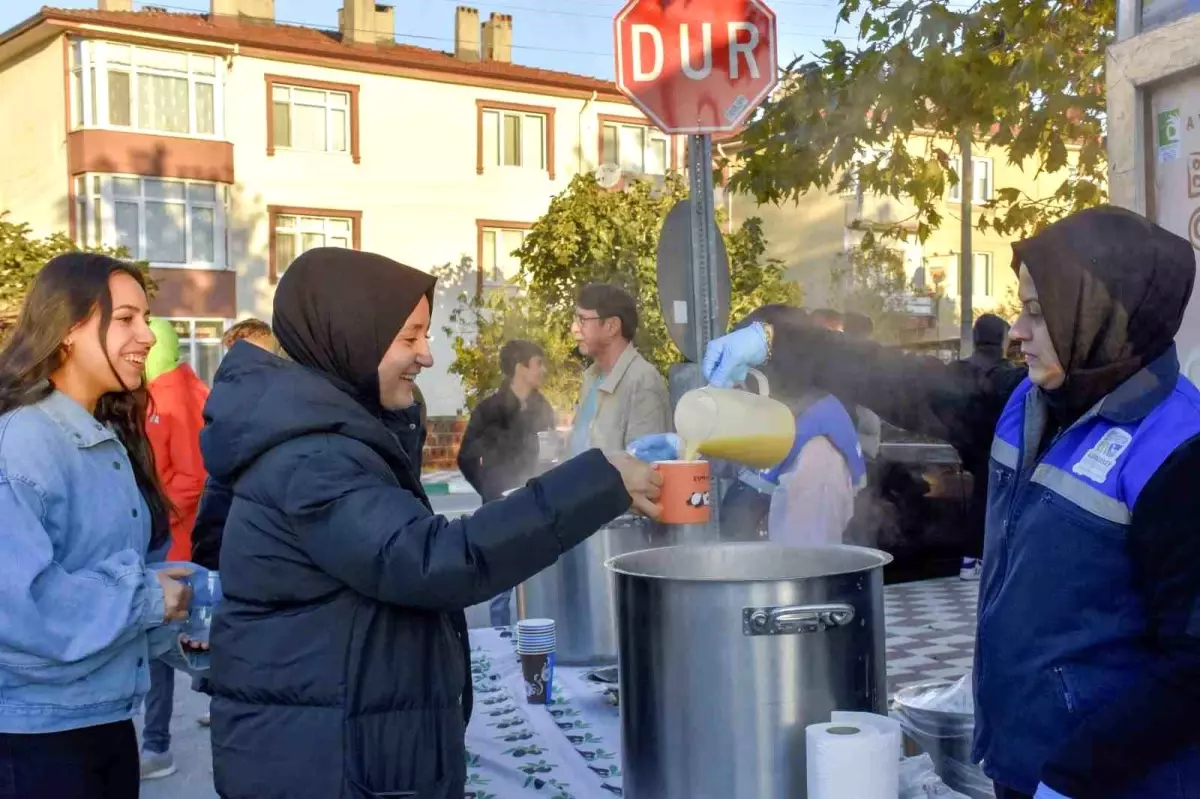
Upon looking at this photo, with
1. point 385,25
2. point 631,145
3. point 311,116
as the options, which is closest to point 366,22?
point 385,25

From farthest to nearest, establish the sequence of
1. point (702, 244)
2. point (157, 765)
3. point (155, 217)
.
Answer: point (155, 217), point (157, 765), point (702, 244)

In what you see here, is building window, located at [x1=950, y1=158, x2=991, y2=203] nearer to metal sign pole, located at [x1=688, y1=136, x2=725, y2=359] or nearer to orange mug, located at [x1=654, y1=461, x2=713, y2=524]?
metal sign pole, located at [x1=688, y1=136, x2=725, y2=359]

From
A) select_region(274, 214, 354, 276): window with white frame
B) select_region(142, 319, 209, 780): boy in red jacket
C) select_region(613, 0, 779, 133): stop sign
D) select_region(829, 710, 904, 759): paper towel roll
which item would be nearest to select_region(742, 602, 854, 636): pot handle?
select_region(829, 710, 904, 759): paper towel roll

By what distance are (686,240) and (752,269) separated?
14981mm

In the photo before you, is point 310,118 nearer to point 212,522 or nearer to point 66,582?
point 212,522

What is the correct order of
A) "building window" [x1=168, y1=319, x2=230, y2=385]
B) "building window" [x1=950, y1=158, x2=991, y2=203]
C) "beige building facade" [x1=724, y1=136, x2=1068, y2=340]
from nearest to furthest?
"building window" [x1=168, y1=319, x2=230, y2=385]
"beige building facade" [x1=724, y1=136, x2=1068, y2=340]
"building window" [x1=950, y1=158, x2=991, y2=203]

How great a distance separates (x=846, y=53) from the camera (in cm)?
559

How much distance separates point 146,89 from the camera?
22.4 m

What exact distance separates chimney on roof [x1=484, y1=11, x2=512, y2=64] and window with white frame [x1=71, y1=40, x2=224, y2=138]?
7.03 metres

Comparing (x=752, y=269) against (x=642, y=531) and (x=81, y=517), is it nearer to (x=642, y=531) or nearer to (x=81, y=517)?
(x=642, y=531)

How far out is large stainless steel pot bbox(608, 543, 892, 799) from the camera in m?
2.11

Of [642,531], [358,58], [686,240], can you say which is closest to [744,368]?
[642,531]

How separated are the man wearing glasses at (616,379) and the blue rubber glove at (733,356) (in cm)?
196

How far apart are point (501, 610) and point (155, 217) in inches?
761
